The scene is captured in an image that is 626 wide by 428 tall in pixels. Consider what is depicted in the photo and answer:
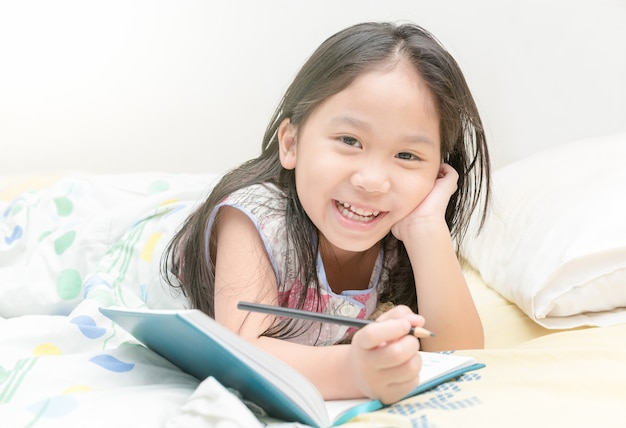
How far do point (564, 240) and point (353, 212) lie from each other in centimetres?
37

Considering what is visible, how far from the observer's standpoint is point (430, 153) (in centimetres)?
102

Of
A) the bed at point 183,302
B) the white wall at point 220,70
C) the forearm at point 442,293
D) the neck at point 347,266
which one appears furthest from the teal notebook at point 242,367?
the white wall at point 220,70

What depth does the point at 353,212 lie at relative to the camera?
1022 mm

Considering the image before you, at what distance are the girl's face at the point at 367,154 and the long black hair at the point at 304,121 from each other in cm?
2

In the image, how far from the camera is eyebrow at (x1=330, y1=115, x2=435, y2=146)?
3.18 ft

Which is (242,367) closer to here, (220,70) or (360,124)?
(360,124)

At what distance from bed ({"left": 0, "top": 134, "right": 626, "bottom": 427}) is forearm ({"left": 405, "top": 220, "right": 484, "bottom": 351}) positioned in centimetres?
9

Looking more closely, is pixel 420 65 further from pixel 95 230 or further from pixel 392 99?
pixel 95 230

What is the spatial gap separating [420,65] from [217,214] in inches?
13.1

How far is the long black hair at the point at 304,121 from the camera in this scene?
1.02 meters

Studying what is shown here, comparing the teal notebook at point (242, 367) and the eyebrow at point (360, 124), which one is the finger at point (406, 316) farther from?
the eyebrow at point (360, 124)

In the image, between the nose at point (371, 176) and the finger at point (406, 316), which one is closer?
the finger at point (406, 316)

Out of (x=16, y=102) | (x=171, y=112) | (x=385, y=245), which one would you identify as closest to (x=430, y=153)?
(x=385, y=245)

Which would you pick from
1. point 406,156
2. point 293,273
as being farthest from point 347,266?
point 406,156
